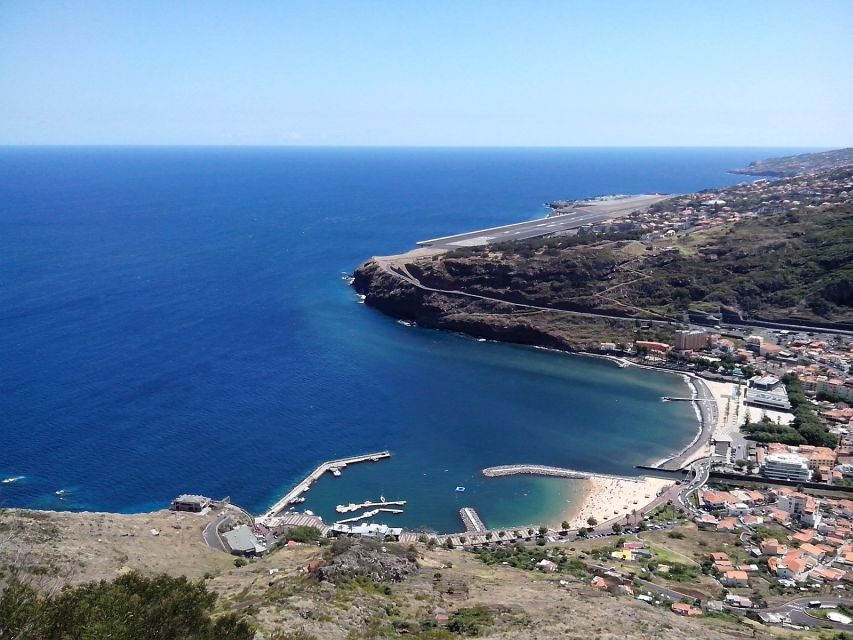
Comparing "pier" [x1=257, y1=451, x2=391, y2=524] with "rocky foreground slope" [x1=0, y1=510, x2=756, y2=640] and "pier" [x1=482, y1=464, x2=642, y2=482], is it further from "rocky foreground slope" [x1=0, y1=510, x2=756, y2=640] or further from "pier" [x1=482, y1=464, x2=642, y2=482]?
"pier" [x1=482, y1=464, x2=642, y2=482]

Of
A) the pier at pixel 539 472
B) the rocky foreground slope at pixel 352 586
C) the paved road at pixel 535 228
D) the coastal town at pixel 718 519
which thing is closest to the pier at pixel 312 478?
the coastal town at pixel 718 519

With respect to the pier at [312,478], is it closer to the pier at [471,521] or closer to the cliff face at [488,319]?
the pier at [471,521]

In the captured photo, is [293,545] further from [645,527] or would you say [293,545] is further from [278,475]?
[645,527]

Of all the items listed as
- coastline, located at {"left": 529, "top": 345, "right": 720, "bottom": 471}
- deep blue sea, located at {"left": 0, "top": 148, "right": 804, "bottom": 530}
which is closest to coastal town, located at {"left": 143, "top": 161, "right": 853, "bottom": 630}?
coastline, located at {"left": 529, "top": 345, "right": 720, "bottom": 471}

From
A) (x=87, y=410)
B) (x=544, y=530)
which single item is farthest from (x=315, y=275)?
(x=544, y=530)

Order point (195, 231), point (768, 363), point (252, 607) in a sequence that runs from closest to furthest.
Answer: point (252, 607)
point (768, 363)
point (195, 231)

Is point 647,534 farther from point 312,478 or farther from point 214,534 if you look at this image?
point 214,534

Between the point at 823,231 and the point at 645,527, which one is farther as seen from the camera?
the point at 823,231
